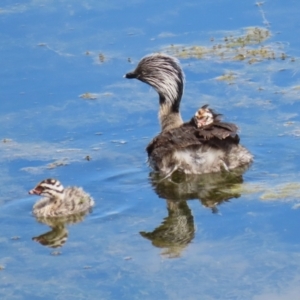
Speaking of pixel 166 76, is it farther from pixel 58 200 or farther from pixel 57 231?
pixel 57 231

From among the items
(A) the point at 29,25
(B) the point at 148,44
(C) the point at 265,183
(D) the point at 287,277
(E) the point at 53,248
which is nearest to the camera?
(D) the point at 287,277

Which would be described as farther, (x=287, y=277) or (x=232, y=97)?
(x=232, y=97)

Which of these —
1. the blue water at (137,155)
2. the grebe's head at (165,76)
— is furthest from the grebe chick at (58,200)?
the grebe's head at (165,76)

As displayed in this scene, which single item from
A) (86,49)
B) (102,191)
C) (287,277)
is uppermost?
(86,49)

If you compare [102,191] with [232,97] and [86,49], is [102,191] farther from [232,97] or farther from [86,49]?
[86,49]

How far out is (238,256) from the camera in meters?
9.09

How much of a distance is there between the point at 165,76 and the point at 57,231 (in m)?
2.80

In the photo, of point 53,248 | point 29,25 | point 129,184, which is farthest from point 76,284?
point 29,25

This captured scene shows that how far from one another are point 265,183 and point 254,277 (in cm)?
223

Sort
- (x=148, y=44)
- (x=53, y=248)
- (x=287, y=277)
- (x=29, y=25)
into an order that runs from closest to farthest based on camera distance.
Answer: (x=287, y=277) < (x=53, y=248) < (x=148, y=44) < (x=29, y=25)

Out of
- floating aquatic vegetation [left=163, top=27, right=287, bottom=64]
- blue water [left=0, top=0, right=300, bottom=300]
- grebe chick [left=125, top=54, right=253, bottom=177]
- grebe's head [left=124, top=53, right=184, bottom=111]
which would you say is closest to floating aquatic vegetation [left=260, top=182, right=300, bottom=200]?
blue water [left=0, top=0, right=300, bottom=300]

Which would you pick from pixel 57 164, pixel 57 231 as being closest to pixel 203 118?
pixel 57 164

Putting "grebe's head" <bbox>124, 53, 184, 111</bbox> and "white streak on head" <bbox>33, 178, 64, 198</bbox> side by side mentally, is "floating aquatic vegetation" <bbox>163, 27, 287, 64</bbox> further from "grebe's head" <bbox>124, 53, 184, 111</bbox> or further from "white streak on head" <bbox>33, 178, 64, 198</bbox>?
"white streak on head" <bbox>33, 178, 64, 198</bbox>

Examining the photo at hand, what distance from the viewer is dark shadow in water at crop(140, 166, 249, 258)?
9633mm
